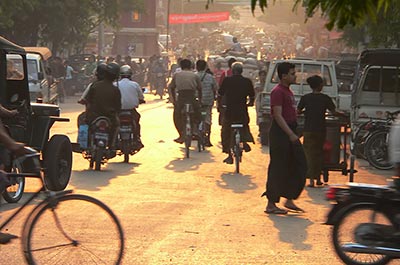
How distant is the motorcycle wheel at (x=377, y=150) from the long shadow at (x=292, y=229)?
20.0 ft

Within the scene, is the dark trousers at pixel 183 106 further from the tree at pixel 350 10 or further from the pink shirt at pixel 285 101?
the tree at pixel 350 10

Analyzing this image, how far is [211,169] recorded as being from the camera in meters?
15.5

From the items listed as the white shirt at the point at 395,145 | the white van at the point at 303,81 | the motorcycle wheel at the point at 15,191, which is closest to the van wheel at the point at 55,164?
the motorcycle wheel at the point at 15,191

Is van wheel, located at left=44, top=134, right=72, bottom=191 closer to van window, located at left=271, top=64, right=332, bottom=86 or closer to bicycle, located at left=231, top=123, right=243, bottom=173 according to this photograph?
bicycle, located at left=231, top=123, right=243, bottom=173

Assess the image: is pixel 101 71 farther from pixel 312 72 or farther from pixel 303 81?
pixel 312 72

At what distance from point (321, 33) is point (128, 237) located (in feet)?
230

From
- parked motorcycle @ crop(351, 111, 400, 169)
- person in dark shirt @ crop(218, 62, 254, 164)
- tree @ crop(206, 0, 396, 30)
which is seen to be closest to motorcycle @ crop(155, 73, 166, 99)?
parked motorcycle @ crop(351, 111, 400, 169)

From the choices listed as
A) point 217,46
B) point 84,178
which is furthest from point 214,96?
point 217,46

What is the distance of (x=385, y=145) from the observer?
16.7 meters

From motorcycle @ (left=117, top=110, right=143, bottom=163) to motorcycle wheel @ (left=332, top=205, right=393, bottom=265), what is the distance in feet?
27.5

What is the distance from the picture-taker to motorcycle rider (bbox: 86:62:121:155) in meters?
14.8

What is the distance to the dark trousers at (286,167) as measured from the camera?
10.8m

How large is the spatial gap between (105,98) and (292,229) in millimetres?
5631

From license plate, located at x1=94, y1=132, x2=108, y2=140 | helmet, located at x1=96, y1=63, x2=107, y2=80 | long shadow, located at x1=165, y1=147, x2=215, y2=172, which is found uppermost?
helmet, located at x1=96, y1=63, x2=107, y2=80
